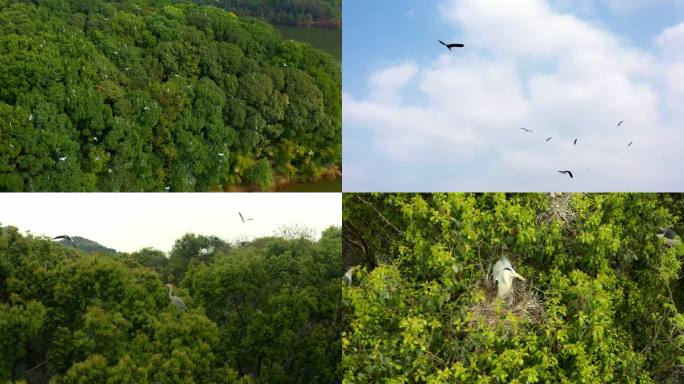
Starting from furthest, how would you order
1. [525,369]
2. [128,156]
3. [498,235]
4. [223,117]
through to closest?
[223,117] < [128,156] < [498,235] < [525,369]

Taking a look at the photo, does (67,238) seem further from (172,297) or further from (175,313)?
(175,313)

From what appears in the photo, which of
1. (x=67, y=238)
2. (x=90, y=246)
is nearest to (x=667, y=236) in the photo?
(x=90, y=246)

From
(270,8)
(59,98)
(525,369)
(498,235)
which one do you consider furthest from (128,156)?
(525,369)

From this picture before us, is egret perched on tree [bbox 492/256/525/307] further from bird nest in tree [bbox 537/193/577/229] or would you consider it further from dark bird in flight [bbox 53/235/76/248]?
dark bird in flight [bbox 53/235/76/248]

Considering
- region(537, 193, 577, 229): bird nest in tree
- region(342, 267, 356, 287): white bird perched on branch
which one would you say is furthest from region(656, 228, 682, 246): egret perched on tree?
region(342, 267, 356, 287): white bird perched on branch

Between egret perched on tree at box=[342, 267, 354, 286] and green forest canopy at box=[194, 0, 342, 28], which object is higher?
green forest canopy at box=[194, 0, 342, 28]

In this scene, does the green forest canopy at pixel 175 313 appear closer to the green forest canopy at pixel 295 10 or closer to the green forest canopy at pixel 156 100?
the green forest canopy at pixel 156 100

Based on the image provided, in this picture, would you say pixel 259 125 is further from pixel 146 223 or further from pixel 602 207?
pixel 602 207
